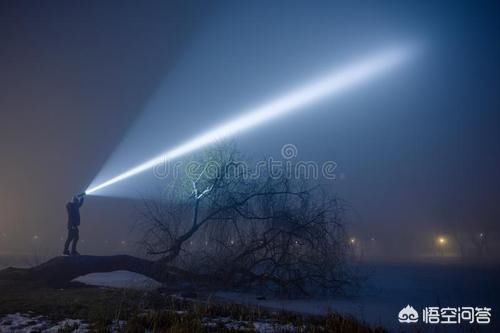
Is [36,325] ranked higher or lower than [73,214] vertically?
lower

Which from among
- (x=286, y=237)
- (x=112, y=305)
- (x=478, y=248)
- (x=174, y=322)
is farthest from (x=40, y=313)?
(x=478, y=248)

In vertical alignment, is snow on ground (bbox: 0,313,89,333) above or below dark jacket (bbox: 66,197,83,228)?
below

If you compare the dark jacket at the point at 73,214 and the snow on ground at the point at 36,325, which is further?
the dark jacket at the point at 73,214

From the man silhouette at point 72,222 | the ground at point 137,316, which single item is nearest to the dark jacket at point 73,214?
the man silhouette at point 72,222

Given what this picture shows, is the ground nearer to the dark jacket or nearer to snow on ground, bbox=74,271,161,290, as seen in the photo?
snow on ground, bbox=74,271,161,290

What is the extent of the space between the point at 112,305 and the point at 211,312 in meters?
2.75

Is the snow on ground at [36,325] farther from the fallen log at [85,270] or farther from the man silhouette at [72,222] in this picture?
the man silhouette at [72,222]

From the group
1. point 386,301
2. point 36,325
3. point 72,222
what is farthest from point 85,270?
point 386,301

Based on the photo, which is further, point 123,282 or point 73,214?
point 123,282

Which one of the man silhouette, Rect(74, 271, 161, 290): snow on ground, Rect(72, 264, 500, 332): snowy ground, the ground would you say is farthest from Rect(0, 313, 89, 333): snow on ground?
the man silhouette

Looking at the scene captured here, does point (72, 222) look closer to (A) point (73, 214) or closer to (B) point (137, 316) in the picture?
(A) point (73, 214)

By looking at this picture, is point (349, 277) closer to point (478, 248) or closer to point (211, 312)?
point (211, 312)

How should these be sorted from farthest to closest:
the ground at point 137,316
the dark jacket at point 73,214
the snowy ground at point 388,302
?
the dark jacket at point 73,214
the snowy ground at point 388,302
the ground at point 137,316

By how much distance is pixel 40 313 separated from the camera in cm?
767
